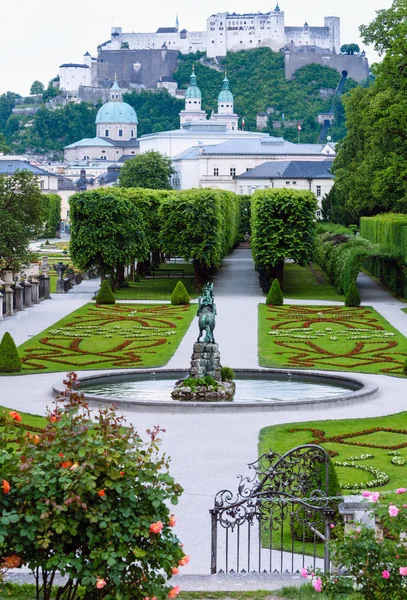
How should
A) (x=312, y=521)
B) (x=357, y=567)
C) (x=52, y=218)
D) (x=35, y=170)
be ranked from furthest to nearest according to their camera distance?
(x=35, y=170), (x=52, y=218), (x=312, y=521), (x=357, y=567)

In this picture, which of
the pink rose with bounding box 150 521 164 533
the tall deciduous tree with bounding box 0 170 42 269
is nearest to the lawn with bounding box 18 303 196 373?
the tall deciduous tree with bounding box 0 170 42 269

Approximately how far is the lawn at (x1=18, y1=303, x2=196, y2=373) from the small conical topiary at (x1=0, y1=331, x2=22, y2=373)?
467 millimetres

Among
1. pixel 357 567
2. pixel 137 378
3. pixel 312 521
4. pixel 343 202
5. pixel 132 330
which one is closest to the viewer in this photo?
pixel 357 567

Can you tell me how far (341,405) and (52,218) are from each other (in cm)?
9811

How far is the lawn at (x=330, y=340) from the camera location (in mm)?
29297

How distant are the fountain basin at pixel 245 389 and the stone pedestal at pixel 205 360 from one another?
2.40 feet

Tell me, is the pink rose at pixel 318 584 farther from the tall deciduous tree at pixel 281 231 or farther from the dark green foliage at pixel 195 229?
the dark green foliage at pixel 195 229

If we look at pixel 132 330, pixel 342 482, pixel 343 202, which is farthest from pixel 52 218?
pixel 342 482

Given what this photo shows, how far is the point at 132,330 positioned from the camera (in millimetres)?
36500

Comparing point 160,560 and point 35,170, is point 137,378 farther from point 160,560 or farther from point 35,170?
point 35,170

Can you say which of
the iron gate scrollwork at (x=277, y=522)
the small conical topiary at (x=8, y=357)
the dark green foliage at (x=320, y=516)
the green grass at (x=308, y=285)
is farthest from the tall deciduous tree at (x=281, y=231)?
the dark green foliage at (x=320, y=516)

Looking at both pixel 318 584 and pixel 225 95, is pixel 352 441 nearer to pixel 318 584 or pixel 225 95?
pixel 318 584

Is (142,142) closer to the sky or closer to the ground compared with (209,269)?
closer to the sky

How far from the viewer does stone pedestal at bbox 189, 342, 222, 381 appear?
24.0 m
